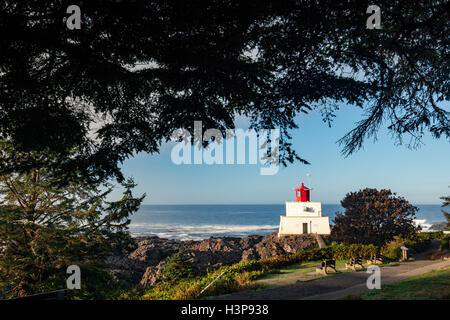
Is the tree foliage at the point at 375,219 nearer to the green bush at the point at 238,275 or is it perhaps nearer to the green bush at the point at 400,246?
the green bush at the point at 400,246

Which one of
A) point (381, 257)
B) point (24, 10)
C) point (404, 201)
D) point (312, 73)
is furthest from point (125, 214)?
point (404, 201)

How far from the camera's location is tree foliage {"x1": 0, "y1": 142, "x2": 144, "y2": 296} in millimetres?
13344

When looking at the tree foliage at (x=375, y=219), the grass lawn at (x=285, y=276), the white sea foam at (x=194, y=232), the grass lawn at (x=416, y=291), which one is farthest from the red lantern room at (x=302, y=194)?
the white sea foam at (x=194, y=232)

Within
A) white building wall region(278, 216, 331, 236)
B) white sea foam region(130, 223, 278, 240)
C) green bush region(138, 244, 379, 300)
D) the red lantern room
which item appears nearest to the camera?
green bush region(138, 244, 379, 300)

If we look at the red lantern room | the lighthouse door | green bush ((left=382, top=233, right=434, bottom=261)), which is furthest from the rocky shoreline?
green bush ((left=382, top=233, right=434, bottom=261))

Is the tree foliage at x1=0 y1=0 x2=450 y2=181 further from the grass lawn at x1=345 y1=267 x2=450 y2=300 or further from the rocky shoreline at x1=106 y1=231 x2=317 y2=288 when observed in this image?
the rocky shoreline at x1=106 y1=231 x2=317 y2=288

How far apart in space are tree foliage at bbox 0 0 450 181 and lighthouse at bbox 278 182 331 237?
93.9 feet

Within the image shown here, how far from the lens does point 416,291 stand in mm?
7301

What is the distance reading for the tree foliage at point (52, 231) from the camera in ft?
43.8

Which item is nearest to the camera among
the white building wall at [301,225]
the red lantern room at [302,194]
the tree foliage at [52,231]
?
the tree foliage at [52,231]

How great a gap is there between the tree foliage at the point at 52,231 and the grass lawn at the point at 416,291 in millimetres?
11753

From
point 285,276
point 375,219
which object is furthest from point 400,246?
point 285,276

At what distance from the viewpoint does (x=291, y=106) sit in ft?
21.9
